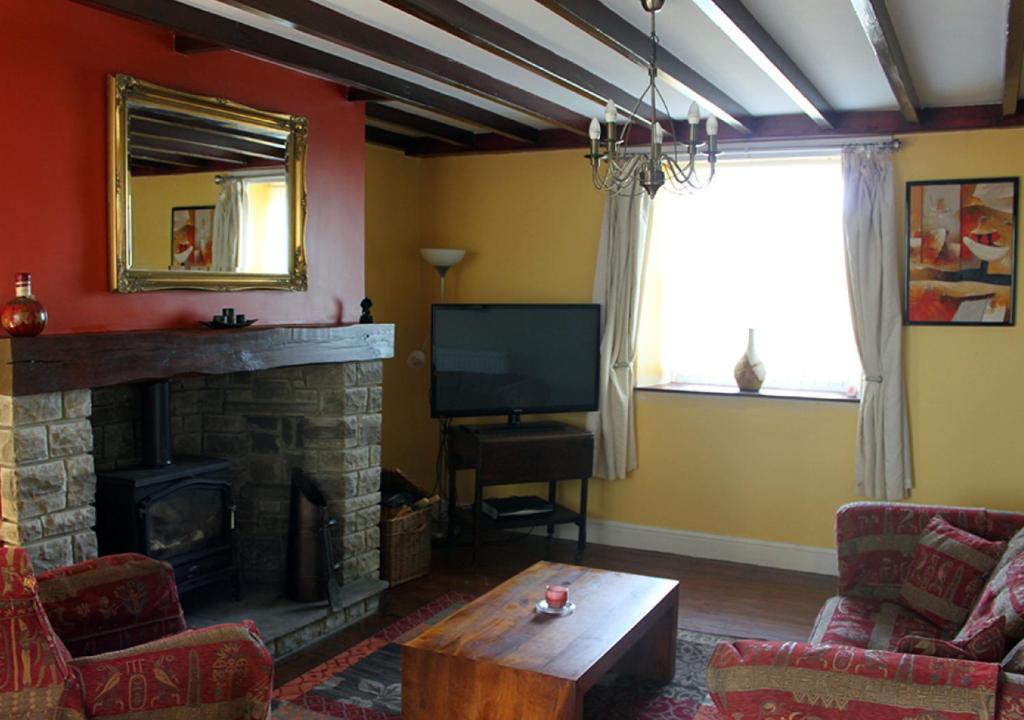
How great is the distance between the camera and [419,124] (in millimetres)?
5297

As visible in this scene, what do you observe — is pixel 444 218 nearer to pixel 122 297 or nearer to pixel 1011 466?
pixel 122 297

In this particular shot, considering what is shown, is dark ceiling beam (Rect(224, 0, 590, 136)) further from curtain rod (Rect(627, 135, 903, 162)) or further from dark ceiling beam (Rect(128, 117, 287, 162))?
curtain rod (Rect(627, 135, 903, 162))

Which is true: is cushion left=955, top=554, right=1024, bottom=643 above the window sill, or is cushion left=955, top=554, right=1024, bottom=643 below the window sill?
below

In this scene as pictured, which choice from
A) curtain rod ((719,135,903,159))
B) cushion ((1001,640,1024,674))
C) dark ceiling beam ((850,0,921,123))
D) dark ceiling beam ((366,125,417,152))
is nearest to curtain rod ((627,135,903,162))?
curtain rod ((719,135,903,159))

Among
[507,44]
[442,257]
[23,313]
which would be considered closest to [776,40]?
[507,44]

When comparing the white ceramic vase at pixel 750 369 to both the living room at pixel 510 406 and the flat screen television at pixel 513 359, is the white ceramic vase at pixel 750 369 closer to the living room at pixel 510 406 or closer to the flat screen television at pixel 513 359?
the living room at pixel 510 406

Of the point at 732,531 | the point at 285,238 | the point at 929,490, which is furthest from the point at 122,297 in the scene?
the point at 929,490

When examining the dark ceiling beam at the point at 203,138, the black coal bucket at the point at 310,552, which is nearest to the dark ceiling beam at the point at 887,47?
the dark ceiling beam at the point at 203,138

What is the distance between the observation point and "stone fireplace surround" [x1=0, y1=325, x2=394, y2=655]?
2996 mm

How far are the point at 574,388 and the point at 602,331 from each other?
370mm

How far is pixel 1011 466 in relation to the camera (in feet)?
15.5

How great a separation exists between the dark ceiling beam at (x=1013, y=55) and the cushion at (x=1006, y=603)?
160 cm

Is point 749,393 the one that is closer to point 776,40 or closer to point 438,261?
point 438,261

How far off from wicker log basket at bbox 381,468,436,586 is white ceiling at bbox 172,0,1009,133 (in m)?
2.10
